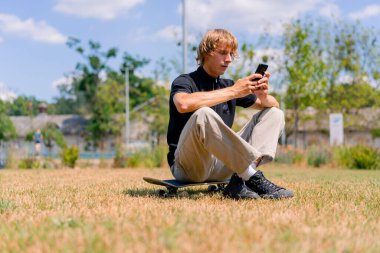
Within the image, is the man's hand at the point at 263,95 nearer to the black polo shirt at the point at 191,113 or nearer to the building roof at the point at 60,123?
the black polo shirt at the point at 191,113

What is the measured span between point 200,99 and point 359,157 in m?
12.2

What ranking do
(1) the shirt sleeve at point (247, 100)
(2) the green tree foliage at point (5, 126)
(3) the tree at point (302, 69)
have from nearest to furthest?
1. (1) the shirt sleeve at point (247, 100)
2. (3) the tree at point (302, 69)
3. (2) the green tree foliage at point (5, 126)

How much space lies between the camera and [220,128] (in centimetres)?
391

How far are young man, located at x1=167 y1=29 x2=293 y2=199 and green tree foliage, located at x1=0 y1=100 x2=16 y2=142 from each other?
34.7m

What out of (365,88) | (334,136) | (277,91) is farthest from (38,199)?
(365,88)

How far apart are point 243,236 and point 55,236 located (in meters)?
0.91

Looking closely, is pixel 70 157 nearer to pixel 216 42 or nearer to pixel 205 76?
pixel 205 76

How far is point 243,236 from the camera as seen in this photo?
7.60 ft

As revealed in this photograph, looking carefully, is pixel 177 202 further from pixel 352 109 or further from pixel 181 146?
pixel 352 109

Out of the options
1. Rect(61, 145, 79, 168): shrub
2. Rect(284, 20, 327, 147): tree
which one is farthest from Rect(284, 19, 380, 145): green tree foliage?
Rect(61, 145, 79, 168): shrub

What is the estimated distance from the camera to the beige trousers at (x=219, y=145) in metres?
3.90

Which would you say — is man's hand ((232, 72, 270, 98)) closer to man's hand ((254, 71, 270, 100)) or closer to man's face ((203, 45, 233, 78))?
man's hand ((254, 71, 270, 100))

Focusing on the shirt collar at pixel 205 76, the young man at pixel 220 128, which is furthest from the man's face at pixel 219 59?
the shirt collar at pixel 205 76

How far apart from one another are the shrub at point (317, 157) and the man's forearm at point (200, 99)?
13095mm
